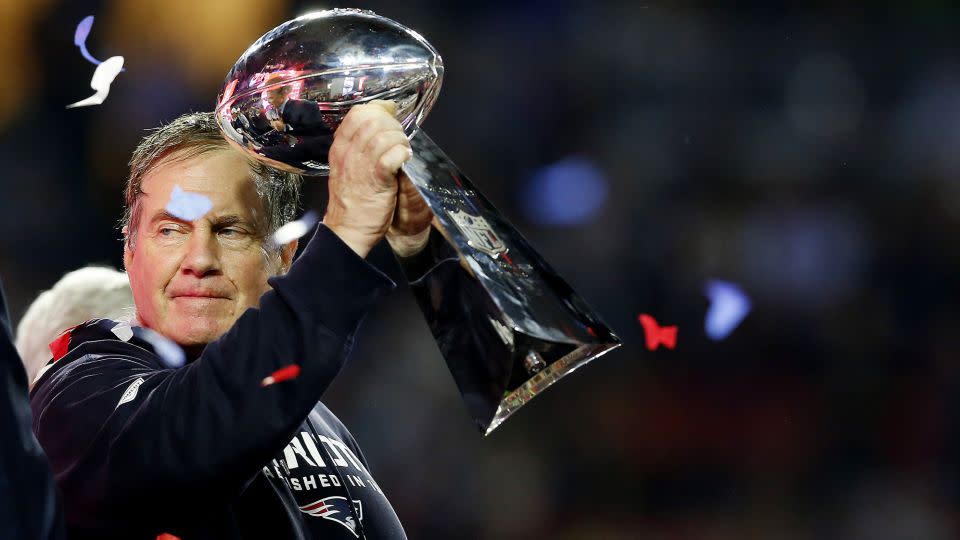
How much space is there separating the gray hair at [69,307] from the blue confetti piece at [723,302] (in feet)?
8.16

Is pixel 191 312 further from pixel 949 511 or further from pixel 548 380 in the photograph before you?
pixel 949 511

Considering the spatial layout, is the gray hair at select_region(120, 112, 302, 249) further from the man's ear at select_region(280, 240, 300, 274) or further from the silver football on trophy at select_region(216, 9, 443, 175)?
the silver football on trophy at select_region(216, 9, 443, 175)

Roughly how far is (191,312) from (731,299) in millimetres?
3337

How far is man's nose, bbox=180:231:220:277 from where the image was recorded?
173 cm

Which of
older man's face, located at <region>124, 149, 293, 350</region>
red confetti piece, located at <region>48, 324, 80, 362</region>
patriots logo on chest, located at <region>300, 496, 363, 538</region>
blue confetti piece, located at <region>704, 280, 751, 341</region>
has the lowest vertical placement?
blue confetti piece, located at <region>704, 280, 751, 341</region>

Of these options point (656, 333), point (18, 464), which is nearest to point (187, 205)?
point (18, 464)

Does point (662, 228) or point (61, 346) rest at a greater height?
point (61, 346)

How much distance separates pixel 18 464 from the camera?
0.98 metres

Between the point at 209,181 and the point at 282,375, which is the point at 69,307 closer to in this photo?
the point at 209,181

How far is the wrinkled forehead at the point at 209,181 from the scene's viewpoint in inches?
68.6

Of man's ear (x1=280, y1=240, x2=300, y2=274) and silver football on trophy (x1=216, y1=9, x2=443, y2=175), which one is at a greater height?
silver football on trophy (x1=216, y1=9, x2=443, y2=175)

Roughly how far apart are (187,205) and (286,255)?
31 cm

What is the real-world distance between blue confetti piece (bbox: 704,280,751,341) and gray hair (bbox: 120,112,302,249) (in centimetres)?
289

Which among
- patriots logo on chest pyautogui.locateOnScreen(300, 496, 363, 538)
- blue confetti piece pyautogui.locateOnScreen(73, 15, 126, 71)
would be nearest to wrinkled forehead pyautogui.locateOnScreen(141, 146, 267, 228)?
patriots logo on chest pyautogui.locateOnScreen(300, 496, 363, 538)
